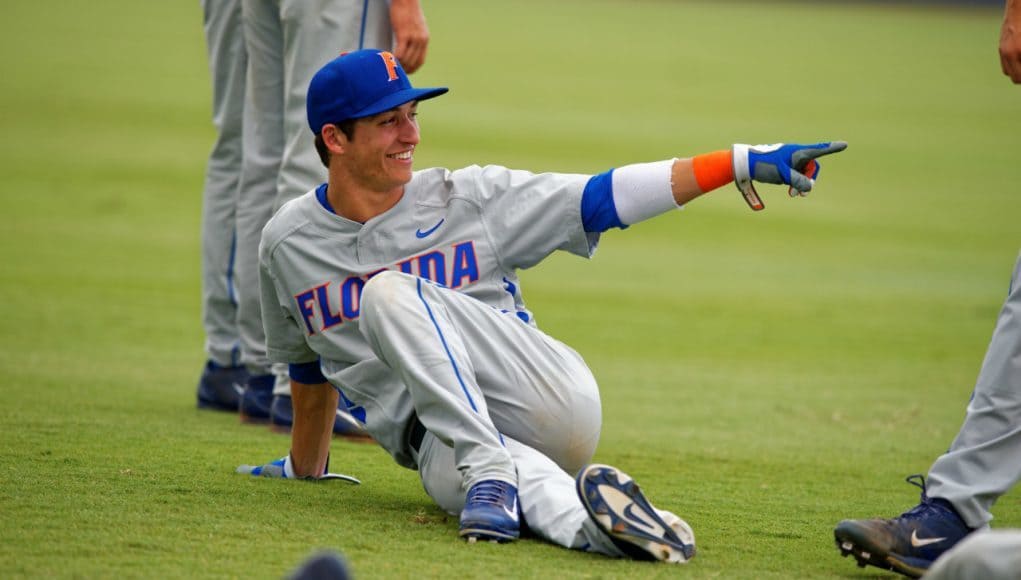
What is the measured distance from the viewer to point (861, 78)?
24.8 m

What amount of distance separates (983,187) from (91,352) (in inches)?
449

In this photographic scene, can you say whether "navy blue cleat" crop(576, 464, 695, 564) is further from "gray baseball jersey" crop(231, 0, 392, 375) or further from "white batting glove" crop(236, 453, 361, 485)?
"gray baseball jersey" crop(231, 0, 392, 375)

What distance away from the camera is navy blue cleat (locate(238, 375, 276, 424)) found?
4898 millimetres

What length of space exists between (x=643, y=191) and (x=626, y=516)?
2.69 feet

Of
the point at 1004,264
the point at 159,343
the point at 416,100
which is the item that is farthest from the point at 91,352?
the point at 1004,264

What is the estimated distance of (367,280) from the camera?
357 cm

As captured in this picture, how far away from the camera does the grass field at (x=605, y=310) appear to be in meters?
3.24

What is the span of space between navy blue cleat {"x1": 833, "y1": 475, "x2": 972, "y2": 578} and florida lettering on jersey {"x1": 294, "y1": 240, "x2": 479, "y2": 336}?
1.12 m

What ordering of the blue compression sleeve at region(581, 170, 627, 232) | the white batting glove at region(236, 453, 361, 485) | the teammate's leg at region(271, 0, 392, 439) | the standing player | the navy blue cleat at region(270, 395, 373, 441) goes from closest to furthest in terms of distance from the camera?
1. the standing player
2. the blue compression sleeve at region(581, 170, 627, 232)
3. the white batting glove at region(236, 453, 361, 485)
4. the teammate's leg at region(271, 0, 392, 439)
5. the navy blue cleat at region(270, 395, 373, 441)

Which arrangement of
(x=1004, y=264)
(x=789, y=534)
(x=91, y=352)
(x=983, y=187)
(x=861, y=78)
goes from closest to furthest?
(x=789, y=534) → (x=91, y=352) → (x=1004, y=264) → (x=983, y=187) → (x=861, y=78)

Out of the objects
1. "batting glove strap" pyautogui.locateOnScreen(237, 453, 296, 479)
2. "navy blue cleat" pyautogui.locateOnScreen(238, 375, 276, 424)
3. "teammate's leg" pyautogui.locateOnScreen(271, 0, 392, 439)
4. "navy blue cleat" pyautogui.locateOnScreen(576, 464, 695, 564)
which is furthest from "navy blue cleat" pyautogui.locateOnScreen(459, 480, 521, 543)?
"navy blue cleat" pyautogui.locateOnScreen(238, 375, 276, 424)

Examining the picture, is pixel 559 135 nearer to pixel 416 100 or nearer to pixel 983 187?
pixel 983 187

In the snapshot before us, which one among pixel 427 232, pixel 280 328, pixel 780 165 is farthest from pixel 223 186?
pixel 780 165

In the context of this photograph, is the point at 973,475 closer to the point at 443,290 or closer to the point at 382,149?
the point at 443,290
